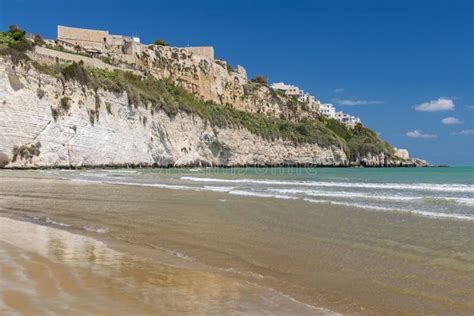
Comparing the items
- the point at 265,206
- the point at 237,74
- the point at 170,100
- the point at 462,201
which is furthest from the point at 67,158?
the point at 237,74

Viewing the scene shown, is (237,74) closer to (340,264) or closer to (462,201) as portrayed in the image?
(462,201)

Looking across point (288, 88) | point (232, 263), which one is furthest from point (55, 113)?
point (288, 88)

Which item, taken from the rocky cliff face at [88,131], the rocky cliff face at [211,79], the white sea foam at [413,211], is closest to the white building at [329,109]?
the rocky cliff face at [211,79]

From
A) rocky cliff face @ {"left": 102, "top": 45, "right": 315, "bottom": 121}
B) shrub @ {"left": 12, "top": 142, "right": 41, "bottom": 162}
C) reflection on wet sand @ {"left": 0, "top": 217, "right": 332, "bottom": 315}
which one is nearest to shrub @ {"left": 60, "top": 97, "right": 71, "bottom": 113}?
shrub @ {"left": 12, "top": 142, "right": 41, "bottom": 162}

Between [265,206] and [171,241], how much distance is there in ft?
20.6

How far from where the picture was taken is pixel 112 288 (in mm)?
4410

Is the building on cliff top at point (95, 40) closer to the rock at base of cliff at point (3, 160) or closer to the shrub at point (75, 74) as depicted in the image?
the shrub at point (75, 74)

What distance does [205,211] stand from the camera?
41.0 ft

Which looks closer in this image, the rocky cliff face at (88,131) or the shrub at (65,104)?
the rocky cliff face at (88,131)

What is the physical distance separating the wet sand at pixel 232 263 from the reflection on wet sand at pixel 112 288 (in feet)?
0.04

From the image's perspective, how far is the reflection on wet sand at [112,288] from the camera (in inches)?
149

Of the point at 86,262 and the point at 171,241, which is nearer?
the point at 86,262

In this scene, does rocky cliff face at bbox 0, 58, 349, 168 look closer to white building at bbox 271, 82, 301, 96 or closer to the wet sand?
the wet sand

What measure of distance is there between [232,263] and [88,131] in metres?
40.1
